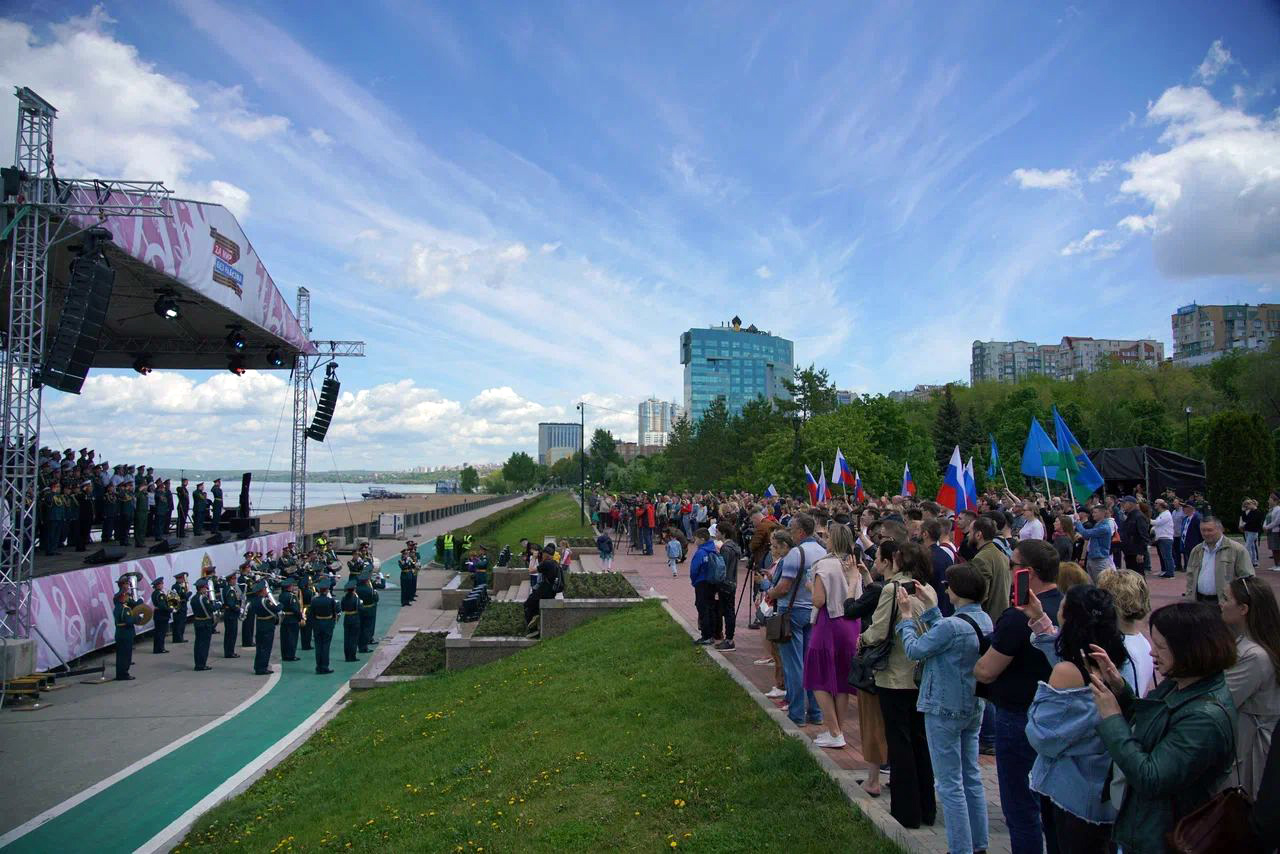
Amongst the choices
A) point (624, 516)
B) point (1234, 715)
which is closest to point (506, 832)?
point (1234, 715)

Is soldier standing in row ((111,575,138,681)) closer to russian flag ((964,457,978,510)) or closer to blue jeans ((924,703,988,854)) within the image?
blue jeans ((924,703,988,854))

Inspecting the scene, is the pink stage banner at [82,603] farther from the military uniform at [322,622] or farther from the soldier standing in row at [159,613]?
the military uniform at [322,622]

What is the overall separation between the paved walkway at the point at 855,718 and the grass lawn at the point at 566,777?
6.3 inches

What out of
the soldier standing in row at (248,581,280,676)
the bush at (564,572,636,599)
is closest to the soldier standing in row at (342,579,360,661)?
the soldier standing in row at (248,581,280,676)

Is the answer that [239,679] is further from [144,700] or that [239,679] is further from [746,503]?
[746,503]

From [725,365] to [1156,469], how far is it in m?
146

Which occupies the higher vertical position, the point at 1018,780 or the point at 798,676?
the point at 1018,780

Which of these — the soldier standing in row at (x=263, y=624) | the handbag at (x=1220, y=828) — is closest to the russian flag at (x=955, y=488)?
the handbag at (x=1220, y=828)

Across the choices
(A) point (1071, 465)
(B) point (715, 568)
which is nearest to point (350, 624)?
(B) point (715, 568)

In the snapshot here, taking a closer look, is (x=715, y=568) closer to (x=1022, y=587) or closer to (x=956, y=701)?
(x=956, y=701)

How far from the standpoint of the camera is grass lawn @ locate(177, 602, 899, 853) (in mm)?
5711

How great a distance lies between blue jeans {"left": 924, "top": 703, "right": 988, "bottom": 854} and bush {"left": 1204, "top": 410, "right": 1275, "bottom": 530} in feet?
94.7

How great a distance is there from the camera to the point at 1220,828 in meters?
2.77

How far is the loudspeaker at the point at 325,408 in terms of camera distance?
29.6 m
